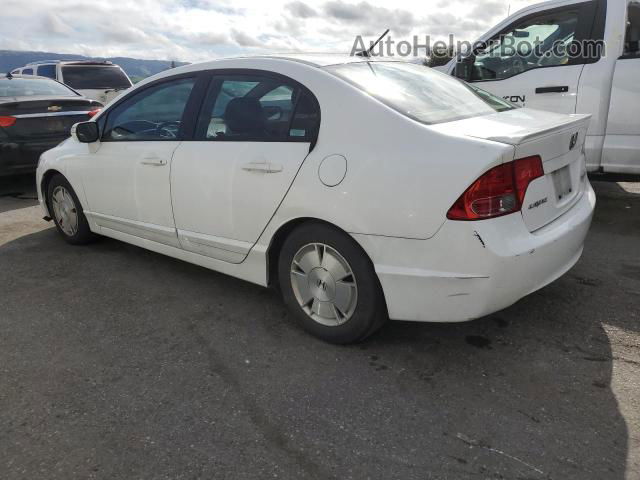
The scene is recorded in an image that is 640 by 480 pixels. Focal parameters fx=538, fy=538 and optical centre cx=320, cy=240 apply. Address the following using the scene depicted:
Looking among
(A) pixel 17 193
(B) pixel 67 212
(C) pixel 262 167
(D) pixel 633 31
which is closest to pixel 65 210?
(B) pixel 67 212

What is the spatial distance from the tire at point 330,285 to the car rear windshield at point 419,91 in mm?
758

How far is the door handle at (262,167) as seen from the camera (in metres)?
2.98

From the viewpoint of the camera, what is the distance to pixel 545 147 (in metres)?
2.67

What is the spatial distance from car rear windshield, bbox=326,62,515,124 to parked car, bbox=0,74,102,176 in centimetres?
529

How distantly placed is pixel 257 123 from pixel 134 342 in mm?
1470

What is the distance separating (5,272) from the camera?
4.28m

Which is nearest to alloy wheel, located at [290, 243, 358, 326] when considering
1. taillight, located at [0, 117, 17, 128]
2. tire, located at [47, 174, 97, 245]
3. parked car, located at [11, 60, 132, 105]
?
tire, located at [47, 174, 97, 245]

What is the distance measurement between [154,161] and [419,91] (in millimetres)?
1849

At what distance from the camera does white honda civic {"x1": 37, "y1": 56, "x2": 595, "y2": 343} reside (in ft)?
8.06

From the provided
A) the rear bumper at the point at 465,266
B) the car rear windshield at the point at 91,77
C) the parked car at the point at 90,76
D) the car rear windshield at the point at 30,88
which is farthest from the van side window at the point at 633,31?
the car rear windshield at the point at 91,77

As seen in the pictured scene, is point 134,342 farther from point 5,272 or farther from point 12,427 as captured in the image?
point 5,272

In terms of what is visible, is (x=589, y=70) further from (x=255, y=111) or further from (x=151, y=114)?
(x=151, y=114)

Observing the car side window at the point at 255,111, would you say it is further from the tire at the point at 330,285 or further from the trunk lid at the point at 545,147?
the trunk lid at the point at 545,147

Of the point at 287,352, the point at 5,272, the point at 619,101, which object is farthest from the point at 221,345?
the point at 619,101
